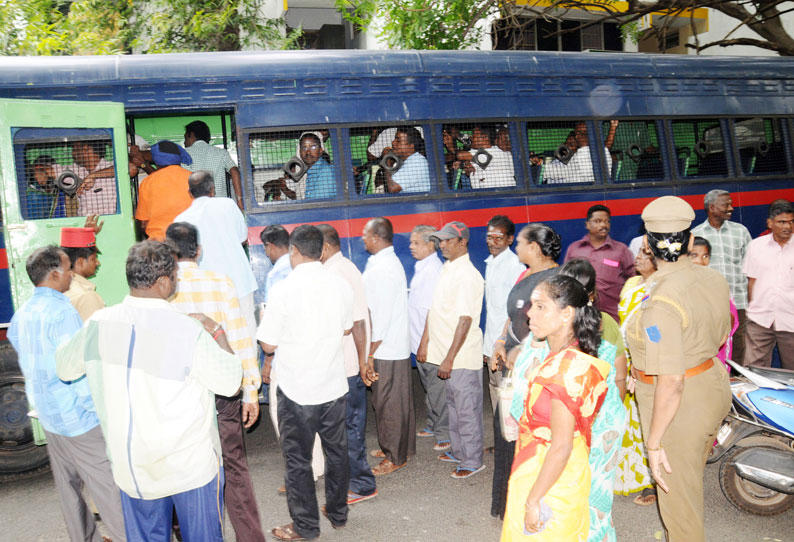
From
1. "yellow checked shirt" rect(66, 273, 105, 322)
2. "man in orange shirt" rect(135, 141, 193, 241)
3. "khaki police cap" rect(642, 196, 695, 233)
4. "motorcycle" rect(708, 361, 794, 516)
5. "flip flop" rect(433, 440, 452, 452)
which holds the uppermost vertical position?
"man in orange shirt" rect(135, 141, 193, 241)

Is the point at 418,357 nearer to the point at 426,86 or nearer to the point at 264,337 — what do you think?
the point at 264,337

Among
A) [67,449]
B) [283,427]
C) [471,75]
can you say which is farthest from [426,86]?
[67,449]

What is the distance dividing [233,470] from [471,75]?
14.3ft

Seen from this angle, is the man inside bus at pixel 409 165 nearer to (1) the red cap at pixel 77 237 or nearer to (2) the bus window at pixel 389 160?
(2) the bus window at pixel 389 160

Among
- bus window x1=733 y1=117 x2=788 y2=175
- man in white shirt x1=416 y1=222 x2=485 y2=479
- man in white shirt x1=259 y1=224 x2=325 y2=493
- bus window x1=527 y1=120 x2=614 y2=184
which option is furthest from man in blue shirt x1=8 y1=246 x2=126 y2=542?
bus window x1=733 y1=117 x2=788 y2=175

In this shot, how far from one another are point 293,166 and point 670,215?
3.76m

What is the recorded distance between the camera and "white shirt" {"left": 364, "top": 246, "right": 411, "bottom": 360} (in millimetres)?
5379

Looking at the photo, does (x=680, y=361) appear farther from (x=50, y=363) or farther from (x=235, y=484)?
(x=50, y=363)

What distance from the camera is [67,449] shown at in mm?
3715

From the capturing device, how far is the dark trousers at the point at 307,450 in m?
4.23

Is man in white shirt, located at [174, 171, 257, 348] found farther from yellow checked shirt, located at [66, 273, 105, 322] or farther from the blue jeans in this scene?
the blue jeans

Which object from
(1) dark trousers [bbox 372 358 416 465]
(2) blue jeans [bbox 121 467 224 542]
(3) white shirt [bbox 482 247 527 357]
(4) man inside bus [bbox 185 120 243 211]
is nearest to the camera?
(2) blue jeans [bbox 121 467 224 542]

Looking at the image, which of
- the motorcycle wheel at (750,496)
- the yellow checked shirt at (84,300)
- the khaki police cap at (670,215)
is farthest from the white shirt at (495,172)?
the yellow checked shirt at (84,300)

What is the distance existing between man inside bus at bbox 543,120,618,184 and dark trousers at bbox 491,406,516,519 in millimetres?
3349
